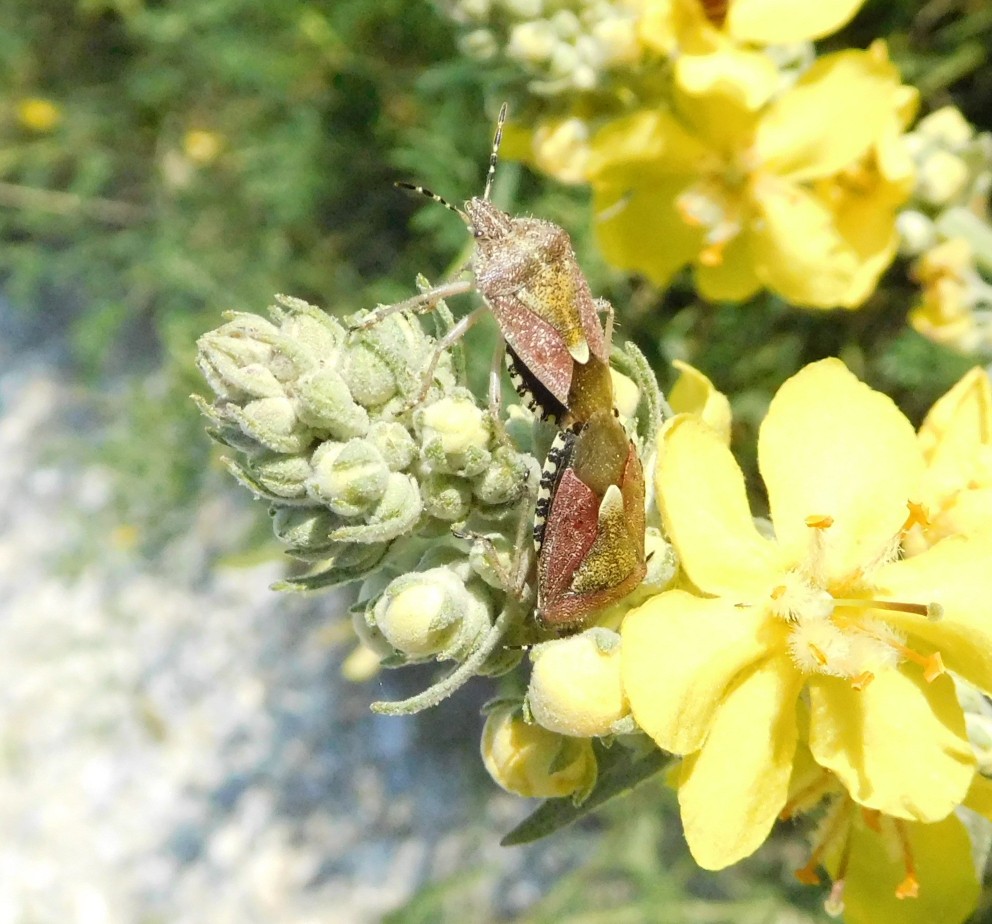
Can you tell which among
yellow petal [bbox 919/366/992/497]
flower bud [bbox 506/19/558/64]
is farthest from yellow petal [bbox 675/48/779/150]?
yellow petal [bbox 919/366/992/497]

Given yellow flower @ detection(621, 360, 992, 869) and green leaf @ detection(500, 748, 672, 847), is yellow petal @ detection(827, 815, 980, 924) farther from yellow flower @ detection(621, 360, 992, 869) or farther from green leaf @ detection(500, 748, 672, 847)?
green leaf @ detection(500, 748, 672, 847)

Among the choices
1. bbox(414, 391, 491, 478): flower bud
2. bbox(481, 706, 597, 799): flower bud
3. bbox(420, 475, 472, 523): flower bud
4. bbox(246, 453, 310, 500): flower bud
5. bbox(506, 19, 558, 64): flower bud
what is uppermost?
bbox(506, 19, 558, 64): flower bud

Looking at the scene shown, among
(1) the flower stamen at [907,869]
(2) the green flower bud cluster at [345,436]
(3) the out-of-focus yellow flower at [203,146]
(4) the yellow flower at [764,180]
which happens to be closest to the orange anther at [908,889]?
(1) the flower stamen at [907,869]

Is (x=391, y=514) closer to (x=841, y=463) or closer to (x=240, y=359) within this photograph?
(x=240, y=359)

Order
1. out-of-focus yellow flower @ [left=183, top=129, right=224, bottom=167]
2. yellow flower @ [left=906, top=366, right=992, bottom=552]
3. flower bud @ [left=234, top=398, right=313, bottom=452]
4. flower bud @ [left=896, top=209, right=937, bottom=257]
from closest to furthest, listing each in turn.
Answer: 1. flower bud @ [left=234, top=398, right=313, bottom=452]
2. yellow flower @ [left=906, top=366, right=992, bottom=552]
3. flower bud @ [left=896, top=209, right=937, bottom=257]
4. out-of-focus yellow flower @ [left=183, top=129, right=224, bottom=167]

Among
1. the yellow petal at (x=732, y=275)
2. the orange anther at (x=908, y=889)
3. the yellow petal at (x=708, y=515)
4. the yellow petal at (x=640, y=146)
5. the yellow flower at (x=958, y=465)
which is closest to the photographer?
the yellow petal at (x=708, y=515)

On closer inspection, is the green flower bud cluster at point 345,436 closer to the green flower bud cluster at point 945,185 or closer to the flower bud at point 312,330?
the flower bud at point 312,330

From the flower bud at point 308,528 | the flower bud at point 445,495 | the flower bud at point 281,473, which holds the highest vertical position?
the flower bud at point 281,473
